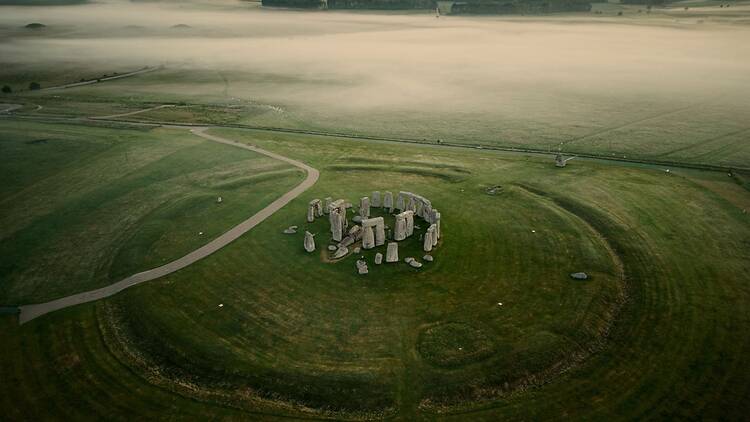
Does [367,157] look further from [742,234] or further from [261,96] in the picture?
[261,96]

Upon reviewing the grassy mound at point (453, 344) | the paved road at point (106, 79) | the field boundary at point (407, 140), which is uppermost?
the paved road at point (106, 79)

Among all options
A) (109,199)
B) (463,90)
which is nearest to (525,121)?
(463,90)

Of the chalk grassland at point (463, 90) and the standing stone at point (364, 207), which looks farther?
the chalk grassland at point (463, 90)

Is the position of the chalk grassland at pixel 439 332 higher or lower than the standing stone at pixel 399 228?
lower

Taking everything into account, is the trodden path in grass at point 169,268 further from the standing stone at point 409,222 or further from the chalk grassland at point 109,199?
the standing stone at point 409,222

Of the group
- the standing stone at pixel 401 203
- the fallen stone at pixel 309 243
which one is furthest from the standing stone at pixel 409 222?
the fallen stone at pixel 309 243

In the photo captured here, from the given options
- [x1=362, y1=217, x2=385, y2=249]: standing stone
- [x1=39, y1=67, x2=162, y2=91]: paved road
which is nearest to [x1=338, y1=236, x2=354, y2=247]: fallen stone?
[x1=362, y1=217, x2=385, y2=249]: standing stone

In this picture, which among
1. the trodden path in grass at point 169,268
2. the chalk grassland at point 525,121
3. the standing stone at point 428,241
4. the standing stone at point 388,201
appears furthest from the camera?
the chalk grassland at point 525,121

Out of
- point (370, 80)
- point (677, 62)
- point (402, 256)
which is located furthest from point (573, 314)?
point (677, 62)
